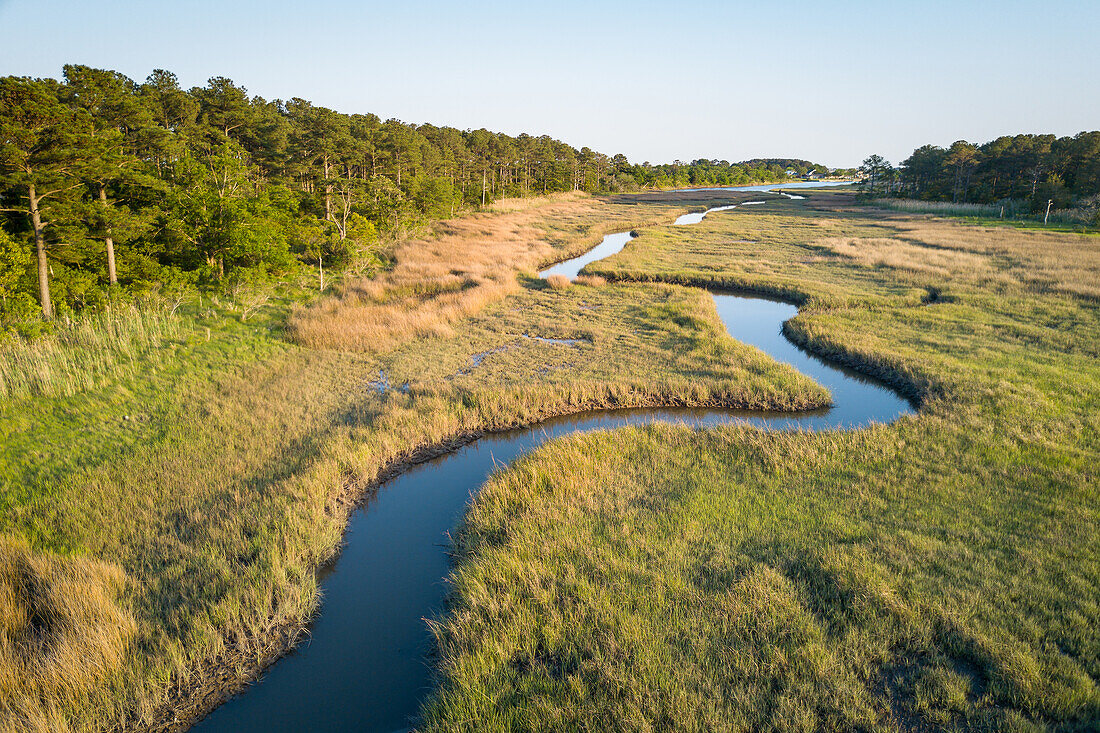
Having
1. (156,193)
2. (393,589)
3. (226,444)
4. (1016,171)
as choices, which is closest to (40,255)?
(156,193)

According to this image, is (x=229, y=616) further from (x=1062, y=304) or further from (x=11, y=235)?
(x=1062, y=304)

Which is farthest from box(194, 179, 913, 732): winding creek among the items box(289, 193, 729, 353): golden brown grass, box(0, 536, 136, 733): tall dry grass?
box(289, 193, 729, 353): golden brown grass

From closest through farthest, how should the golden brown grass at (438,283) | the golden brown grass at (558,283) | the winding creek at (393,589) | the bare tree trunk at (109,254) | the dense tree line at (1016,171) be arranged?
the winding creek at (393,589), the bare tree trunk at (109,254), the golden brown grass at (438,283), the golden brown grass at (558,283), the dense tree line at (1016,171)

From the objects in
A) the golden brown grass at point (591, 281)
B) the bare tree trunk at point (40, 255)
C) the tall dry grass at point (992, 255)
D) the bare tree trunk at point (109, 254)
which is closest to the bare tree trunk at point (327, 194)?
the bare tree trunk at point (109, 254)

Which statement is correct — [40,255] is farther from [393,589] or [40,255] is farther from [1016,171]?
[1016,171]

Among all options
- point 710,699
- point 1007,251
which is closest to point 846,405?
point 710,699

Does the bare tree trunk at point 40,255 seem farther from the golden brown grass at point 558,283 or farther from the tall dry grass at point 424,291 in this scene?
the golden brown grass at point 558,283
